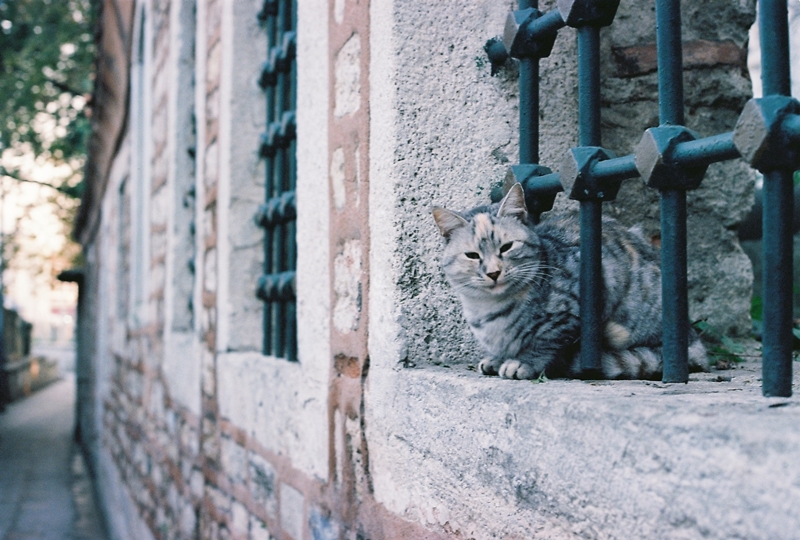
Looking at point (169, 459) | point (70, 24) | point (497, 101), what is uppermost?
point (70, 24)

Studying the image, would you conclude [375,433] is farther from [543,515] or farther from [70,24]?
[70,24]

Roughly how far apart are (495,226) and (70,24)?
11103mm

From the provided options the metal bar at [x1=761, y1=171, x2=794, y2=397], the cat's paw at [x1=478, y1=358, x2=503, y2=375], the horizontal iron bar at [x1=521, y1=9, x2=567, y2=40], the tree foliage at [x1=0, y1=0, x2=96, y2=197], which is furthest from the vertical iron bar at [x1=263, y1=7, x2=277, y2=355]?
the tree foliage at [x1=0, y1=0, x2=96, y2=197]

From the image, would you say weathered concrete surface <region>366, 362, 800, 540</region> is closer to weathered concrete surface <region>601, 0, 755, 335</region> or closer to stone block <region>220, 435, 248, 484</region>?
weathered concrete surface <region>601, 0, 755, 335</region>

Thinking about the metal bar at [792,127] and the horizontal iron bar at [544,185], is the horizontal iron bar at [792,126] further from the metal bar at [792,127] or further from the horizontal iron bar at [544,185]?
the horizontal iron bar at [544,185]

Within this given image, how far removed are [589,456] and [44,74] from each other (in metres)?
11.6

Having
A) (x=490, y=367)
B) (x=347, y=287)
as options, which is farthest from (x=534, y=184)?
(x=347, y=287)

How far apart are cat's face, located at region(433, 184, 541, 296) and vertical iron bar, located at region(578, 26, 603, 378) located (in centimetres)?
13

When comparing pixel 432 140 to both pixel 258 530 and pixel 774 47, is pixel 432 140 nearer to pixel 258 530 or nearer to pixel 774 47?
pixel 774 47

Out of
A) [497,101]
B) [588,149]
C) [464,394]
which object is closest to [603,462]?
[464,394]

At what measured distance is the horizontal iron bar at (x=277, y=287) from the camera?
2596 mm

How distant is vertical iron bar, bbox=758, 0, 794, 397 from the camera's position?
3.20 ft

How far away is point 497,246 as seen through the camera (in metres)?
1.50

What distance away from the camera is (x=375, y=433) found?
1.69 meters
